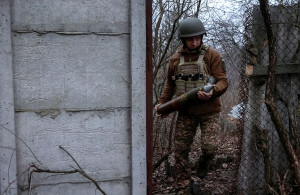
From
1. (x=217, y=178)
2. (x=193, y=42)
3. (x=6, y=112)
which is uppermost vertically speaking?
(x=193, y=42)

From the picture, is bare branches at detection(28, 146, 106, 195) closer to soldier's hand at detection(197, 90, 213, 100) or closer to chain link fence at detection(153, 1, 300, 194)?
soldier's hand at detection(197, 90, 213, 100)

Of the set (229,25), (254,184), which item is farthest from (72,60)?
(229,25)

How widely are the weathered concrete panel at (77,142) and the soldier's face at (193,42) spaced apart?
4.29ft

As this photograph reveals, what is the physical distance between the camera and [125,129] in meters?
2.69

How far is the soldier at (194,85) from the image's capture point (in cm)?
345

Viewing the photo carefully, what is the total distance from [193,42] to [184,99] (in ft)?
2.27

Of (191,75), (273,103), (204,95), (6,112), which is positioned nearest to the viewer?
(6,112)

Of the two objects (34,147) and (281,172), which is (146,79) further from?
(281,172)

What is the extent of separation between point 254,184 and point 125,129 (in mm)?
1981

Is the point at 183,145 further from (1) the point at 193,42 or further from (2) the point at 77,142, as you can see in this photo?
(2) the point at 77,142

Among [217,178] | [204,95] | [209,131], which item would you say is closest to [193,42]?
[204,95]

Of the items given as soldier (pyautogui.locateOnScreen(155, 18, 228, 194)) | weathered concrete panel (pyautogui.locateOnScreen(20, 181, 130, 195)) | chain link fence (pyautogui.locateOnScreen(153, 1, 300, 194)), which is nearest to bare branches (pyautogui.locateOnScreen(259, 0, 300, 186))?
chain link fence (pyautogui.locateOnScreen(153, 1, 300, 194))

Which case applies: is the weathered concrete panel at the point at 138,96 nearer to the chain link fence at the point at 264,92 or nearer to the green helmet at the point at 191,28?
the green helmet at the point at 191,28

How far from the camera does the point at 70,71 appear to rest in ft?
8.42
